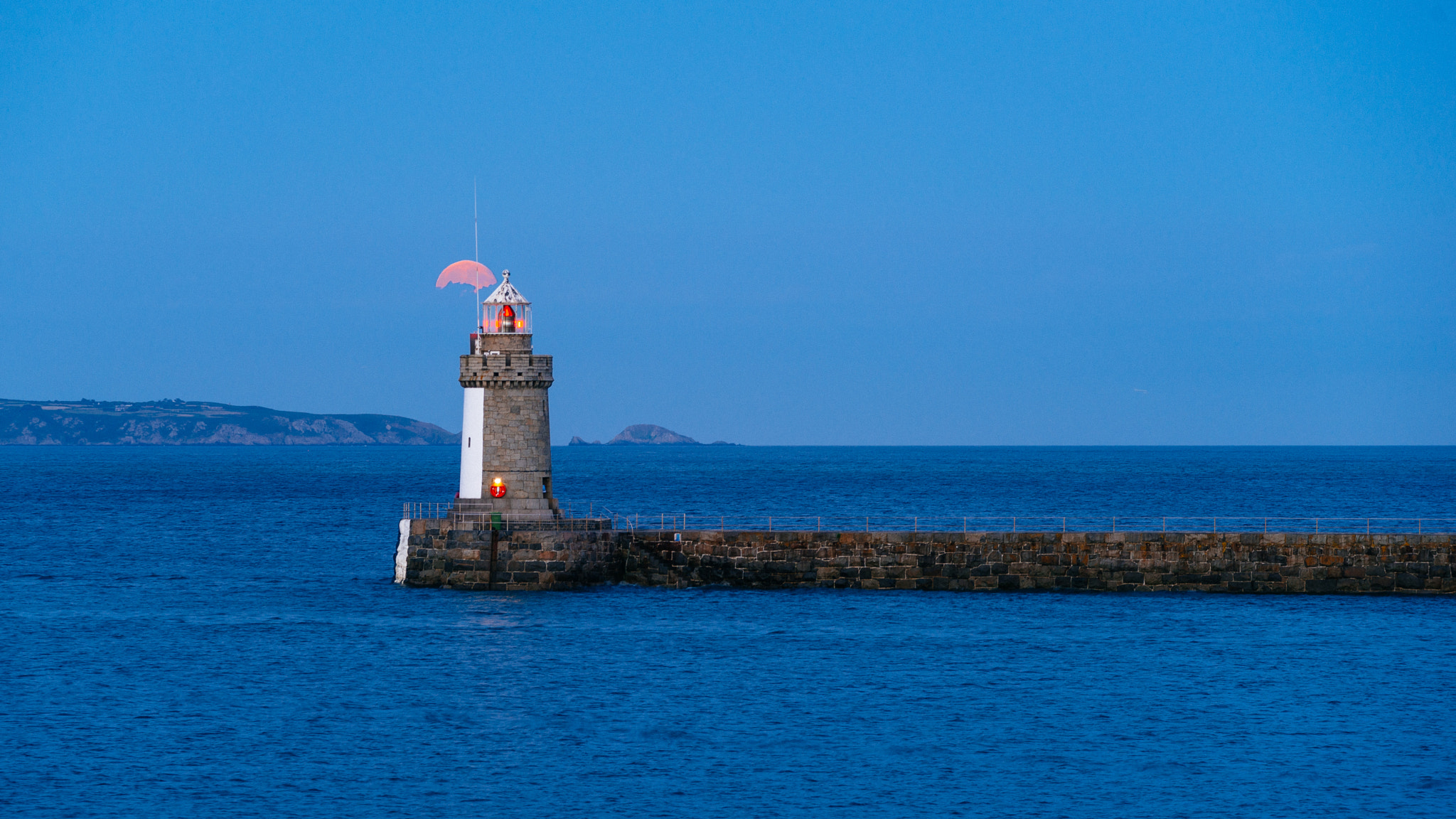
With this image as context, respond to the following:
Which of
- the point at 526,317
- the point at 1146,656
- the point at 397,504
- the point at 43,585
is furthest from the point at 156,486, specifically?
the point at 1146,656

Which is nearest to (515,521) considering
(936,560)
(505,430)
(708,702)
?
(505,430)

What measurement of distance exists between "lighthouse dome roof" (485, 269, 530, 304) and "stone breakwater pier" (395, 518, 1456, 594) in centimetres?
779

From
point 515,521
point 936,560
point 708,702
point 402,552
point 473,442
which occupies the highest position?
point 473,442

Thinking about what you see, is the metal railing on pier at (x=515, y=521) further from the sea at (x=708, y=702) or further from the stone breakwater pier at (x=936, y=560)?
the sea at (x=708, y=702)

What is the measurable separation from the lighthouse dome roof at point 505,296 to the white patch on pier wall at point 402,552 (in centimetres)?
812

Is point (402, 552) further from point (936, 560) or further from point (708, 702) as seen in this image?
point (708, 702)

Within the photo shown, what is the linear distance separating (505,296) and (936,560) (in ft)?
56.8

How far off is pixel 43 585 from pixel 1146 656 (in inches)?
1645

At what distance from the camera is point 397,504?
370 ft

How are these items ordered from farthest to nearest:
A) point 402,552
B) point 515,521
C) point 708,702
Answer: point 402,552, point 515,521, point 708,702

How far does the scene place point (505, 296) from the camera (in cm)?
4934

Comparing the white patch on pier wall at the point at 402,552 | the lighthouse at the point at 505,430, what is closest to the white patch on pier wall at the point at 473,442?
the lighthouse at the point at 505,430

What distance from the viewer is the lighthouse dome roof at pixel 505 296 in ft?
161

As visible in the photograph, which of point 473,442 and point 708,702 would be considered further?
point 473,442
